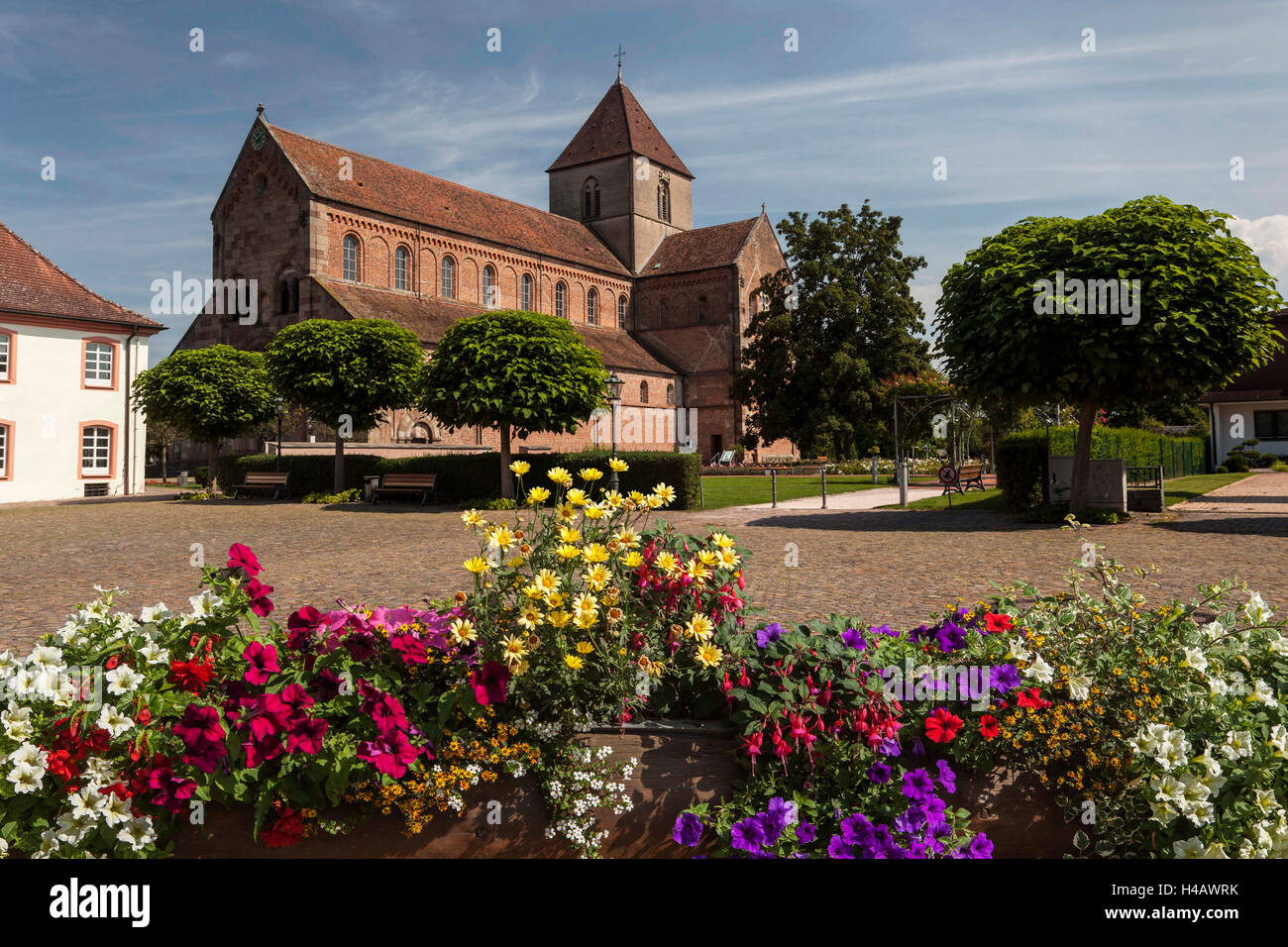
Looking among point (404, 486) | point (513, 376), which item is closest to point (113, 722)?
point (513, 376)

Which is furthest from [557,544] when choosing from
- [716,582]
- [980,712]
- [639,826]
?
[980,712]

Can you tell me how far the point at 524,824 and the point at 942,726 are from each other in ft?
4.18

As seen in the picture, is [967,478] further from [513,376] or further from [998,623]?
[998,623]

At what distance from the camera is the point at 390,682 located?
2.79m

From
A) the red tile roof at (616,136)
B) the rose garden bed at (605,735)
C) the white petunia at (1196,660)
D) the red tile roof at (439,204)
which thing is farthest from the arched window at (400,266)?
the white petunia at (1196,660)

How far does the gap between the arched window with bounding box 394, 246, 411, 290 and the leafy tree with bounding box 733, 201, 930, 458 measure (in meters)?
18.8

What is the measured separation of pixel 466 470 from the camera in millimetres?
24938

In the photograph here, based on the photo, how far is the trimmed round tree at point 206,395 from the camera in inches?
1165

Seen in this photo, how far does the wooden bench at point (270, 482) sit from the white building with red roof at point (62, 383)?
20.3 ft

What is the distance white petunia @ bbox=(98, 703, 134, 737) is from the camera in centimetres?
243

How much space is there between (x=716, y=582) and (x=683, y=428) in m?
55.7

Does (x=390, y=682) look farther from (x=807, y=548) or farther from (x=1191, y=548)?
(x=1191, y=548)

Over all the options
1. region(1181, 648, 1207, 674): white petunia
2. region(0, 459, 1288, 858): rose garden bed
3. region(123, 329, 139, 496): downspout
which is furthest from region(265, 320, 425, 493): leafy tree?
region(1181, 648, 1207, 674): white petunia
